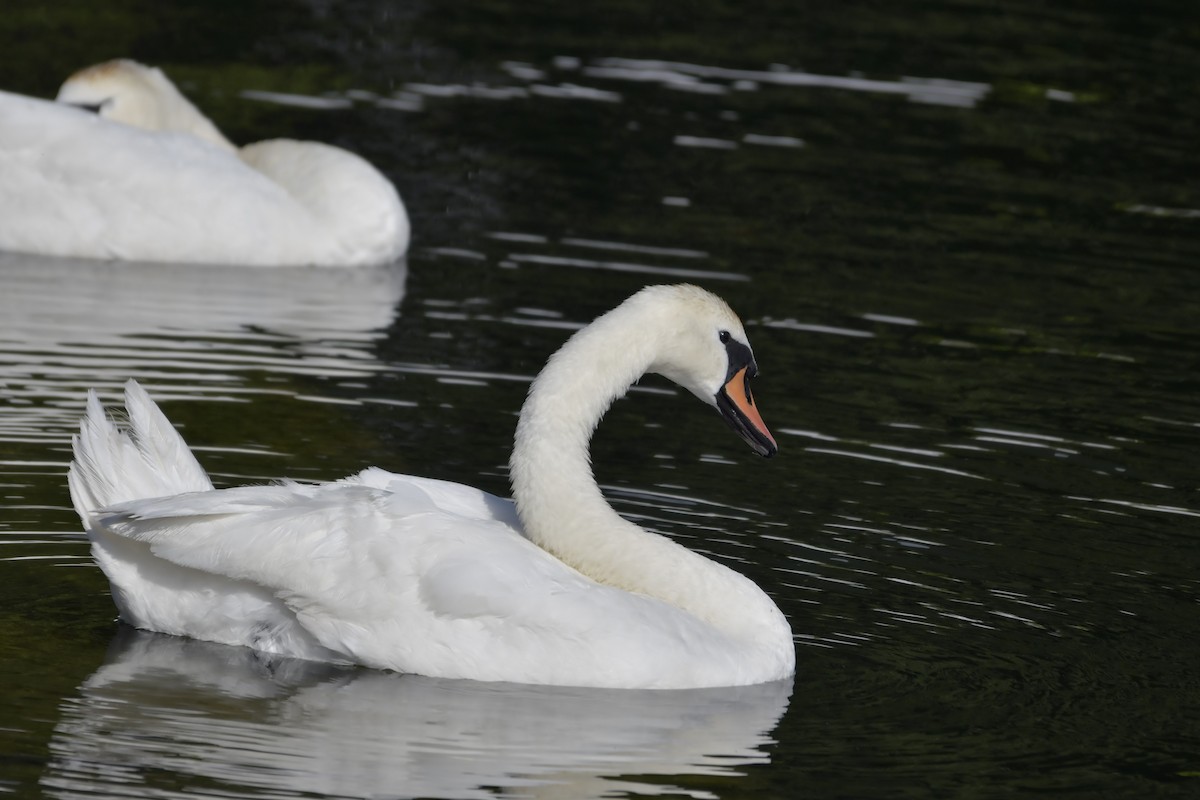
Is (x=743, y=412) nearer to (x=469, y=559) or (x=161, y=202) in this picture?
(x=469, y=559)

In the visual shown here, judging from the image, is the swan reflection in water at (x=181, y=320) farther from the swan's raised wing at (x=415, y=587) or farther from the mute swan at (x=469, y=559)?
the swan's raised wing at (x=415, y=587)

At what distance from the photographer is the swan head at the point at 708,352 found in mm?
8328

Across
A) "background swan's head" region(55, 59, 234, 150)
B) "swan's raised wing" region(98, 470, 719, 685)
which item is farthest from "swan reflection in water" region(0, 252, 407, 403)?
"swan's raised wing" region(98, 470, 719, 685)

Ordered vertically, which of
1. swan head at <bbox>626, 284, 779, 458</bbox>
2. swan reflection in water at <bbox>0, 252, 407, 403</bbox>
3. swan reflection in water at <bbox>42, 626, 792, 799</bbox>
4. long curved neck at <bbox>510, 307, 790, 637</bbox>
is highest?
swan head at <bbox>626, 284, 779, 458</bbox>

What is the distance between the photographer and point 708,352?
8.45 m

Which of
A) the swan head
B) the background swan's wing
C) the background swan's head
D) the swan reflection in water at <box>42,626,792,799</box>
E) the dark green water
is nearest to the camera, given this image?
the swan reflection in water at <box>42,626,792,799</box>

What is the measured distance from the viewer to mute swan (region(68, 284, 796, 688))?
7672 mm

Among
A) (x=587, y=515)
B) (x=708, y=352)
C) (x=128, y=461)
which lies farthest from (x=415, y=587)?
(x=708, y=352)

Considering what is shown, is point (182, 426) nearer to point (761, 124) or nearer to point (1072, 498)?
point (1072, 498)

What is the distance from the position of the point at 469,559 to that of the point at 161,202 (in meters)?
7.59

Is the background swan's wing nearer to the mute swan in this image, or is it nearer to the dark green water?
the dark green water

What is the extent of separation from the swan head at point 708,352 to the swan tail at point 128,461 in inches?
70.7

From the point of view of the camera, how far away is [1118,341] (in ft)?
44.2

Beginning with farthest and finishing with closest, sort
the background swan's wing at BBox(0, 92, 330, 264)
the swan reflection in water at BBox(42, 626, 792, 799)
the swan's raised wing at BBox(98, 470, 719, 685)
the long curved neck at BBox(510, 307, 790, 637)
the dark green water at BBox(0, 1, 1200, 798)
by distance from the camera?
the background swan's wing at BBox(0, 92, 330, 264)
the long curved neck at BBox(510, 307, 790, 637)
the swan's raised wing at BBox(98, 470, 719, 685)
the dark green water at BBox(0, 1, 1200, 798)
the swan reflection in water at BBox(42, 626, 792, 799)
